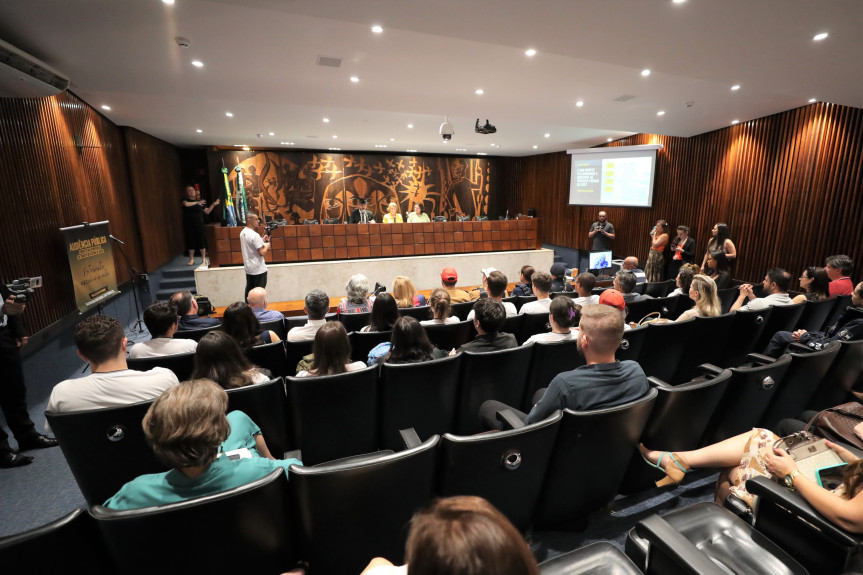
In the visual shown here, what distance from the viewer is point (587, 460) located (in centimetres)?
156

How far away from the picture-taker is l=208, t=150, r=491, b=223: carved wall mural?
425 inches

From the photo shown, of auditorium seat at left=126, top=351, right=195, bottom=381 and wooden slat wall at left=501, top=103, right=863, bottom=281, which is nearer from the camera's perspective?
auditorium seat at left=126, top=351, right=195, bottom=381

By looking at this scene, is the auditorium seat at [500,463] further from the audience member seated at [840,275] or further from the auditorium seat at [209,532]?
the audience member seated at [840,275]

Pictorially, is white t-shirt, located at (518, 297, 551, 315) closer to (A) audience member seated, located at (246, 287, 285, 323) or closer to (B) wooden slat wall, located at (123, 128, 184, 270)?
(A) audience member seated, located at (246, 287, 285, 323)

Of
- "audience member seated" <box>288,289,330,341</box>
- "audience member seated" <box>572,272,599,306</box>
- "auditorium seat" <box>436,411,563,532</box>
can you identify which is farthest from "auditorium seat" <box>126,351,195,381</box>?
"audience member seated" <box>572,272,599,306</box>

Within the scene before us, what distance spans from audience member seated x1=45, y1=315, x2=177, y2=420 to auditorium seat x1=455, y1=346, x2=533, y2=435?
4.96 ft

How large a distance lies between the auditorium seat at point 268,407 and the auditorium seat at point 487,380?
973 mm

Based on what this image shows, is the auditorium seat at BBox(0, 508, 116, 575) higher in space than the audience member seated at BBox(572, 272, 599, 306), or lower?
lower

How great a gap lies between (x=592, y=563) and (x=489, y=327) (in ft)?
4.89

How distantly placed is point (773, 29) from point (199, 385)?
4.36 meters

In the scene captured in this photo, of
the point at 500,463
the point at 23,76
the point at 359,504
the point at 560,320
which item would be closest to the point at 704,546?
the point at 500,463

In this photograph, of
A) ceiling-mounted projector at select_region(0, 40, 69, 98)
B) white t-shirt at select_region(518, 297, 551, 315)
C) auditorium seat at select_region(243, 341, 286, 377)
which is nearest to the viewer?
auditorium seat at select_region(243, 341, 286, 377)

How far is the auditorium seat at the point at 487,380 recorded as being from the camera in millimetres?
2219

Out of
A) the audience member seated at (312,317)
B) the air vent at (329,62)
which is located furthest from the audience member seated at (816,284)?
the air vent at (329,62)
